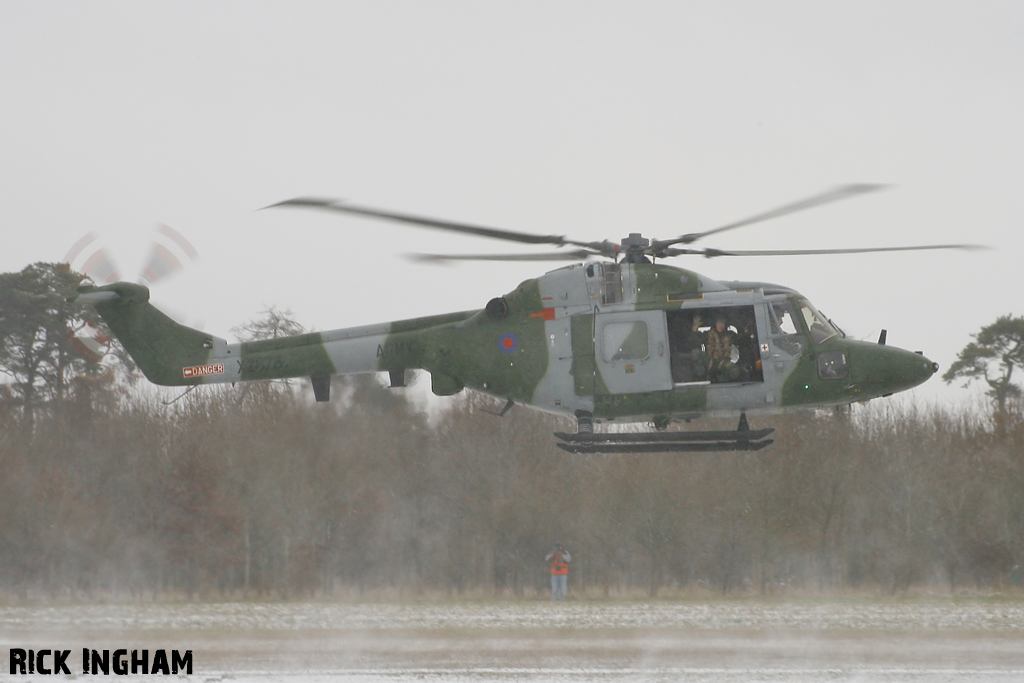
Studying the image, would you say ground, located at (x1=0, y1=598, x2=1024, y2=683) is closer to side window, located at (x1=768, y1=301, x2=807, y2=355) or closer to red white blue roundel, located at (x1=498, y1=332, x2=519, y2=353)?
red white blue roundel, located at (x1=498, y1=332, x2=519, y2=353)

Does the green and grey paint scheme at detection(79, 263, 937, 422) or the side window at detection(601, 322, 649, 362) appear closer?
the green and grey paint scheme at detection(79, 263, 937, 422)

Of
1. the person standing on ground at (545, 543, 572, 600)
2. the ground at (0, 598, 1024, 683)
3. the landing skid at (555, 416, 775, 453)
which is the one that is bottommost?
the ground at (0, 598, 1024, 683)

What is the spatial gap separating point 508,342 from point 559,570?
9.78 meters

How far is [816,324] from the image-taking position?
1192cm

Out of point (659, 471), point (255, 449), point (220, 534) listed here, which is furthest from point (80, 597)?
point (659, 471)

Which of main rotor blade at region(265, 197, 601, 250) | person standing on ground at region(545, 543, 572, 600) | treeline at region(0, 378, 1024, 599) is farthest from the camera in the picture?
treeline at region(0, 378, 1024, 599)

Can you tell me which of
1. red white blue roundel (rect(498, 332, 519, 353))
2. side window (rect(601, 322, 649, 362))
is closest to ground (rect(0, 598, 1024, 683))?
red white blue roundel (rect(498, 332, 519, 353))

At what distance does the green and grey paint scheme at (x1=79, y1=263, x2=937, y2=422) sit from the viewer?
1169 centimetres

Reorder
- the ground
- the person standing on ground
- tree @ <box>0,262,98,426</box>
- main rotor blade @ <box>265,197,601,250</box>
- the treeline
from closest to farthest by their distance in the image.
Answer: main rotor blade @ <box>265,197,601,250</box> < the ground < the person standing on ground < the treeline < tree @ <box>0,262,98,426</box>

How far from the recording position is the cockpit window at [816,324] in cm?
1184

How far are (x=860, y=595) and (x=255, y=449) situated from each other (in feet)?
43.1

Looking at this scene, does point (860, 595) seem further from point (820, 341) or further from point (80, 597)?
point (80, 597)

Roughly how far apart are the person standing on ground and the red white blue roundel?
9.17 meters

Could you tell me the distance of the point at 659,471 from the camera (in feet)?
81.5
